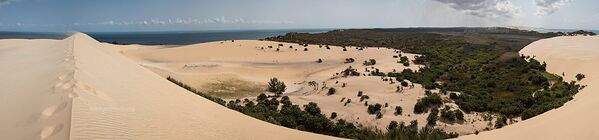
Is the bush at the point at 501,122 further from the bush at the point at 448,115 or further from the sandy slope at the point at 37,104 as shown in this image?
the sandy slope at the point at 37,104

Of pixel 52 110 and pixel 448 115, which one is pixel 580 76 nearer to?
pixel 448 115

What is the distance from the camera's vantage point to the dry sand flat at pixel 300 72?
81.6 feet

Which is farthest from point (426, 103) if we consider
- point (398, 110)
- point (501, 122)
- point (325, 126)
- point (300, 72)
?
point (300, 72)

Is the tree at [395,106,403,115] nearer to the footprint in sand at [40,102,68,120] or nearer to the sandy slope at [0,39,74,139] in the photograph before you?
the sandy slope at [0,39,74,139]

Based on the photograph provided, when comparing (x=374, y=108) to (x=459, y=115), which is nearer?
(x=459, y=115)

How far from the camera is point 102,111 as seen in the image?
8.95 meters

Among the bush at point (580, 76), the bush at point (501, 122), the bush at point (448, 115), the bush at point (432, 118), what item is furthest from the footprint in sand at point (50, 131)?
the bush at point (580, 76)

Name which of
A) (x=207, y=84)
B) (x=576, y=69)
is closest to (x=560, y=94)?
(x=576, y=69)

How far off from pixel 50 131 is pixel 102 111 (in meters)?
1.72

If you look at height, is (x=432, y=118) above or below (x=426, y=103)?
below

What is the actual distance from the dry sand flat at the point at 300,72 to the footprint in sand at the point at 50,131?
16.3m

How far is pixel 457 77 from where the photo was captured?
130 ft

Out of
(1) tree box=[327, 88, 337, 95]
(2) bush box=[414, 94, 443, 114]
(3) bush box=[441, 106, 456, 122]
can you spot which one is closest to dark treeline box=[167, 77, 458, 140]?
(3) bush box=[441, 106, 456, 122]

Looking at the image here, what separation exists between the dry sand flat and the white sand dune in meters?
11.4
